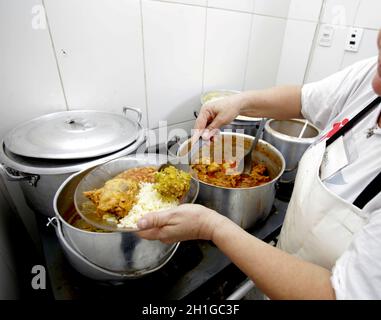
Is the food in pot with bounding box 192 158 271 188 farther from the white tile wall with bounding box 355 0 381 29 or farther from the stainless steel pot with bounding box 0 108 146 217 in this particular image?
the white tile wall with bounding box 355 0 381 29

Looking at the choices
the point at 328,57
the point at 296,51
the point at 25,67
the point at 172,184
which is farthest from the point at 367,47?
the point at 25,67

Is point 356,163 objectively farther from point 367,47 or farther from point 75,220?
point 367,47

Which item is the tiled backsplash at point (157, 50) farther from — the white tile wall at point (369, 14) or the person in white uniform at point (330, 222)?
the person in white uniform at point (330, 222)

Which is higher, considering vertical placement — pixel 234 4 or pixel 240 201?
pixel 234 4

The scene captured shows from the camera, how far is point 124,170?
0.66 m

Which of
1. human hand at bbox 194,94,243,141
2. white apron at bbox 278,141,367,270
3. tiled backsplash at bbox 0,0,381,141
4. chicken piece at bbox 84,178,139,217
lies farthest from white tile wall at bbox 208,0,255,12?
chicken piece at bbox 84,178,139,217

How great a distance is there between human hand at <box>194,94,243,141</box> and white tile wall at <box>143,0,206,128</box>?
297mm

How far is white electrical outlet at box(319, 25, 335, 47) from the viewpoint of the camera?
1251 millimetres

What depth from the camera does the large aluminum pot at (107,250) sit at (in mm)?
460

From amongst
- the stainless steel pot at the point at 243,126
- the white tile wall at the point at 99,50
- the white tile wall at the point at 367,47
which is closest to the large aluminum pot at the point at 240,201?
the stainless steel pot at the point at 243,126

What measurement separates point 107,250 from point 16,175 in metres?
0.31

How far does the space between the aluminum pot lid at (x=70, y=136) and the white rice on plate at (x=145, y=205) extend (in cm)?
13

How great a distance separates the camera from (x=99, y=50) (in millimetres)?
807
